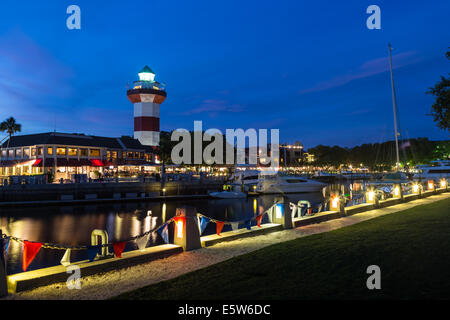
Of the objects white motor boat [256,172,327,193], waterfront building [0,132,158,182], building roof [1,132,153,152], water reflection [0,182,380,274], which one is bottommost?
water reflection [0,182,380,274]

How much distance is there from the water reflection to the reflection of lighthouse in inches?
1267

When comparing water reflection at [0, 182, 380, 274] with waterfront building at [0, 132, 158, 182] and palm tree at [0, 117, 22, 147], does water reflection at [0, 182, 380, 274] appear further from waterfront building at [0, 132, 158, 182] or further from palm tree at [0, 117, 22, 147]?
palm tree at [0, 117, 22, 147]

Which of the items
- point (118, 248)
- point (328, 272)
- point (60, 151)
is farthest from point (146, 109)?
point (328, 272)

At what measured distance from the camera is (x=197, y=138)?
6175 cm

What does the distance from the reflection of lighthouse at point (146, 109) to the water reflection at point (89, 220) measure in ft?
106

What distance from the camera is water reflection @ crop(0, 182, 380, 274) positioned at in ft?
52.5

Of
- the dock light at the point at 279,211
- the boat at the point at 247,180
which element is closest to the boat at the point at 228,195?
the boat at the point at 247,180

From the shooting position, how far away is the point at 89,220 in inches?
1089
